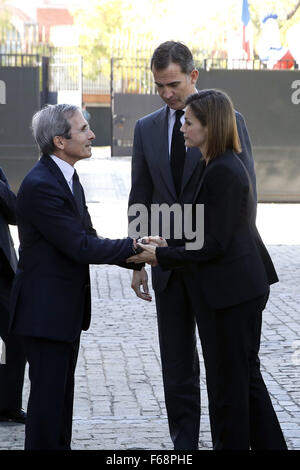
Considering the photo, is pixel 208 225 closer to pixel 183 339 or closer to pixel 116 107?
pixel 183 339

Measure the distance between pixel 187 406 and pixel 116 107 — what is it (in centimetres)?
2096

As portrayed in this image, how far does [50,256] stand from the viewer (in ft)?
14.0

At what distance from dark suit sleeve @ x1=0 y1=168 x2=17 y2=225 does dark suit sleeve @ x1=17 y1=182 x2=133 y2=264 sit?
3.64 ft

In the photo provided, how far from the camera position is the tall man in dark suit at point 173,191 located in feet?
15.5

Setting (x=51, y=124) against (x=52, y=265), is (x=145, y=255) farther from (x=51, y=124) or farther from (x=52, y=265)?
(x=51, y=124)

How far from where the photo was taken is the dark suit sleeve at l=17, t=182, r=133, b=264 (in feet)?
13.8

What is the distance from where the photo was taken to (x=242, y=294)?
4246 millimetres

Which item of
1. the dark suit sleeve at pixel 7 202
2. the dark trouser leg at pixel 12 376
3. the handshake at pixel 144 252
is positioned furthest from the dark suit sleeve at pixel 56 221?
the dark trouser leg at pixel 12 376

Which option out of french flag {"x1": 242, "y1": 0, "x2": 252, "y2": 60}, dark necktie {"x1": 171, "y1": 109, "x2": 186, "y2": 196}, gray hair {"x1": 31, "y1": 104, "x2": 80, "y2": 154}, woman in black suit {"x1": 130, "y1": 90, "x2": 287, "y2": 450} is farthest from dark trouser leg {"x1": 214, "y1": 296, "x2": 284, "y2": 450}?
french flag {"x1": 242, "y1": 0, "x2": 252, "y2": 60}
